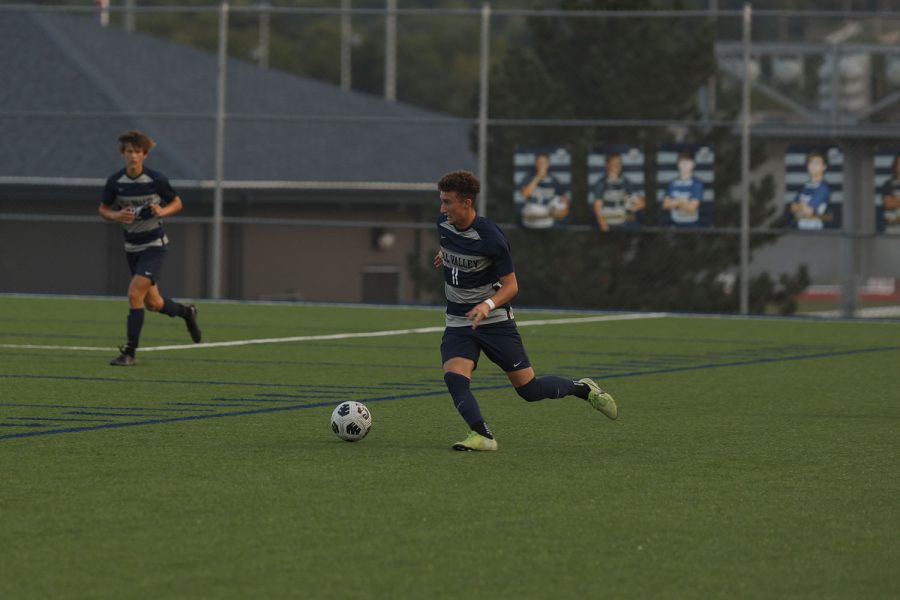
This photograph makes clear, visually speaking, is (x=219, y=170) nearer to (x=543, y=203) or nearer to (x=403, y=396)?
(x=543, y=203)

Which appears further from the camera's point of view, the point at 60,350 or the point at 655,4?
the point at 655,4

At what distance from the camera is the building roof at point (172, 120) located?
3619 centimetres

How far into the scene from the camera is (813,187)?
81.5 ft

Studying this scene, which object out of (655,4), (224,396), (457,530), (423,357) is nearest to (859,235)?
(655,4)

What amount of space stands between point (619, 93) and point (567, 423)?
18.0 m

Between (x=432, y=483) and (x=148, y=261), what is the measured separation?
765 centimetres

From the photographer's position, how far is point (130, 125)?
36812 millimetres

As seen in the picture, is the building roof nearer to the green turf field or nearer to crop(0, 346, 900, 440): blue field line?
crop(0, 346, 900, 440): blue field line

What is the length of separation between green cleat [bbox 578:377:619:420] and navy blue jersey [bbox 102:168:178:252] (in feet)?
19.4

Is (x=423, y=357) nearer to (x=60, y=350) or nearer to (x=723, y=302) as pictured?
(x=60, y=350)

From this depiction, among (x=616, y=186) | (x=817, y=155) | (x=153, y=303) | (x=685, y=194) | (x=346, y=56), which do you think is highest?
(x=346, y=56)

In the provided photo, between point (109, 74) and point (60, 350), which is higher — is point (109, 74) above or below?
above

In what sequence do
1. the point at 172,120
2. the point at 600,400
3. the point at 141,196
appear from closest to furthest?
1. the point at 600,400
2. the point at 141,196
3. the point at 172,120

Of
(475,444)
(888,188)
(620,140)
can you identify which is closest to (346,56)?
(620,140)
